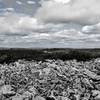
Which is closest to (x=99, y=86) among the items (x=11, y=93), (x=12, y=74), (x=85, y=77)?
(x=85, y=77)

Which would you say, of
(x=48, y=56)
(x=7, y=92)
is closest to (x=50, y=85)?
(x=7, y=92)

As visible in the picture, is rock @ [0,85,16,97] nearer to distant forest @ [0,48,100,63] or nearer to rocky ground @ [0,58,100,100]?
rocky ground @ [0,58,100,100]

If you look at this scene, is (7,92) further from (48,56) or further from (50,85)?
(48,56)

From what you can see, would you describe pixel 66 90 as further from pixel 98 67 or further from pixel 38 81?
pixel 98 67

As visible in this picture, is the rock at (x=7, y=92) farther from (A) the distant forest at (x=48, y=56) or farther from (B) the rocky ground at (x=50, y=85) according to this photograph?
(A) the distant forest at (x=48, y=56)

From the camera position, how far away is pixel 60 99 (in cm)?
1236

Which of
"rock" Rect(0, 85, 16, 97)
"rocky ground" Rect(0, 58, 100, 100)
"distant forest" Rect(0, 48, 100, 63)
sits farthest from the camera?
"distant forest" Rect(0, 48, 100, 63)

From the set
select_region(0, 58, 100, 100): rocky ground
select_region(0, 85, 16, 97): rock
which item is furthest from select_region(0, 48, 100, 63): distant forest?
select_region(0, 85, 16, 97): rock

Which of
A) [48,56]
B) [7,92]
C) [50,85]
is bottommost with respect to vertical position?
[48,56]

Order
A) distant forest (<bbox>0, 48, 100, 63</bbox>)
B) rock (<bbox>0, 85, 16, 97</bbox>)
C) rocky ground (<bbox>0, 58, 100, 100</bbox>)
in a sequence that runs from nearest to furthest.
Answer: rocky ground (<bbox>0, 58, 100, 100</bbox>)
rock (<bbox>0, 85, 16, 97</bbox>)
distant forest (<bbox>0, 48, 100, 63</bbox>)

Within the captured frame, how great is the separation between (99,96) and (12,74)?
8.16m

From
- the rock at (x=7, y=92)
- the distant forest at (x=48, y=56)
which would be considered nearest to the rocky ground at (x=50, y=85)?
the rock at (x=7, y=92)

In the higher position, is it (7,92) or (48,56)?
(7,92)

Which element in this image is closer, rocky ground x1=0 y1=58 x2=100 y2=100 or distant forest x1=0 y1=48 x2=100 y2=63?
rocky ground x1=0 y1=58 x2=100 y2=100
